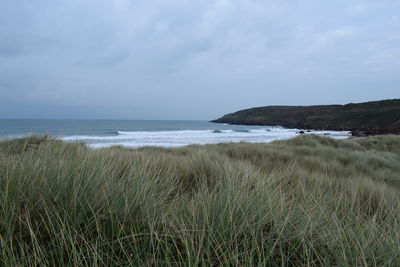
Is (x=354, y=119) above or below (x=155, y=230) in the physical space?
below

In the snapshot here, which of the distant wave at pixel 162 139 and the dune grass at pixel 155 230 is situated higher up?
the dune grass at pixel 155 230

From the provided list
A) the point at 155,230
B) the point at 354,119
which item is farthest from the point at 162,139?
the point at 354,119

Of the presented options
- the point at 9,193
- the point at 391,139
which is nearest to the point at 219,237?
the point at 9,193

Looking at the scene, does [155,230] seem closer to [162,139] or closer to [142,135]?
[162,139]

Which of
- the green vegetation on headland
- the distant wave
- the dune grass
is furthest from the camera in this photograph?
the green vegetation on headland

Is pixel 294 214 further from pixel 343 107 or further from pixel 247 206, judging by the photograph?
pixel 343 107

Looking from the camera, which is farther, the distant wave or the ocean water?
the distant wave

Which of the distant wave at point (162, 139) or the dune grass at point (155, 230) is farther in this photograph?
the distant wave at point (162, 139)

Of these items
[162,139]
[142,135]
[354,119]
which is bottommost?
[162,139]

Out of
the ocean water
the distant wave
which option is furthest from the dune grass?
the distant wave

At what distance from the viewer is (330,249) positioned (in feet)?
4.47

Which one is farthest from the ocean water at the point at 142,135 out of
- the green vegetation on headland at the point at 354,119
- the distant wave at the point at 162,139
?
the green vegetation on headland at the point at 354,119

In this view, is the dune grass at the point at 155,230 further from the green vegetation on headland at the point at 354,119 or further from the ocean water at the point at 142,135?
the green vegetation on headland at the point at 354,119

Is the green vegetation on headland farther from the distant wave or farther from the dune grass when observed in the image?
the dune grass
